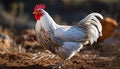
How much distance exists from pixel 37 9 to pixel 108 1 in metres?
16.6

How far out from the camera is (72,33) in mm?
8352

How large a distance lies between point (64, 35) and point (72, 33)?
0.17 m

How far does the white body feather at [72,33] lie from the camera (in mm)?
8222

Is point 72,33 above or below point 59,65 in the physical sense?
above

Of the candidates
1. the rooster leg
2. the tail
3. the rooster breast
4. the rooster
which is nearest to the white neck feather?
the rooster

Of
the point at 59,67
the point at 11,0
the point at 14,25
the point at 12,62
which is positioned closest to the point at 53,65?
the point at 59,67

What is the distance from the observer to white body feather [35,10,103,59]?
27.0 feet

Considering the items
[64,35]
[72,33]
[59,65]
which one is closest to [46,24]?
[64,35]

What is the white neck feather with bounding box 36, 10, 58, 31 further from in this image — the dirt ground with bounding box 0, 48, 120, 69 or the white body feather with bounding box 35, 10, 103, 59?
the dirt ground with bounding box 0, 48, 120, 69

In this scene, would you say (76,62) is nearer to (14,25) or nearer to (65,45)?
(65,45)

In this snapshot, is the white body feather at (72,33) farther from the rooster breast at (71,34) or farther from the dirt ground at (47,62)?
the dirt ground at (47,62)

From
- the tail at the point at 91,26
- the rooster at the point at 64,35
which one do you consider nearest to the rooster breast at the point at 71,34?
the rooster at the point at 64,35

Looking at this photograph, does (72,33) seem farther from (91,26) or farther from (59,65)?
(59,65)

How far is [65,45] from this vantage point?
820 centimetres
